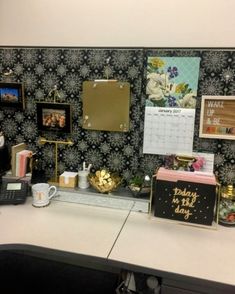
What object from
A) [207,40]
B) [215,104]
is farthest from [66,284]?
[207,40]

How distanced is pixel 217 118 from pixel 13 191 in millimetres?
1234

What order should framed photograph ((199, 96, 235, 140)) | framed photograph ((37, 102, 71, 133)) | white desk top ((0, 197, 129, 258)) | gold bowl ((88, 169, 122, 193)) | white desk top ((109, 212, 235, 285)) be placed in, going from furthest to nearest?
framed photograph ((37, 102, 71, 133)) → gold bowl ((88, 169, 122, 193)) → framed photograph ((199, 96, 235, 140)) → white desk top ((0, 197, 129, 258)) → white desk top ((109, 212, 235, 285))

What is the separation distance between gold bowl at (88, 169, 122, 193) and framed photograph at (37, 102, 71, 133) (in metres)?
0.34

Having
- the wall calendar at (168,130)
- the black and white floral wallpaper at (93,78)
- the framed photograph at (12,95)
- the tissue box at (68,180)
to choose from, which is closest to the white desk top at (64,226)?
the tissue box at (68,180)

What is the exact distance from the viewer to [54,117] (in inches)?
70.4

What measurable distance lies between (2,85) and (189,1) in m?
1.24

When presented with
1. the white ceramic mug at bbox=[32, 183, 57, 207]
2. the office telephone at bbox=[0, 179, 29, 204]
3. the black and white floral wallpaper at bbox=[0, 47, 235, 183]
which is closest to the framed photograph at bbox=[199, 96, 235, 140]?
the black and white floral wallpaper at bbox=[0, 47, 235, 183]

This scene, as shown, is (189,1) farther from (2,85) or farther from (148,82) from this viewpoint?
(2,85)

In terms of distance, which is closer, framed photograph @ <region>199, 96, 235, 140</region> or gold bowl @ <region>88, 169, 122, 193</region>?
framed photograph @ <region>199, 96, 235, 140</region>

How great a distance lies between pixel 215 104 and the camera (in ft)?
5.01

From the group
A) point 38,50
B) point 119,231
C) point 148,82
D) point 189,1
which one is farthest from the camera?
point 38,50

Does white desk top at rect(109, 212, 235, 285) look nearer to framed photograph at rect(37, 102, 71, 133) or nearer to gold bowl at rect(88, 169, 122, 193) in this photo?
gold bowl at rect(88, 169, 122, 193)

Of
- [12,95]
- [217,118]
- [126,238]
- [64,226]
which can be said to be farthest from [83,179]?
[217,118]

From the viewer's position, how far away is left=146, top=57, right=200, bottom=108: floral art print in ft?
5.00
